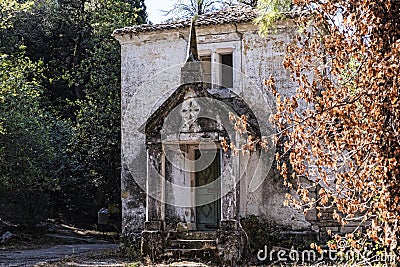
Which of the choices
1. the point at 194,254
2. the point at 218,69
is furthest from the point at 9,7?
the point at 194,254

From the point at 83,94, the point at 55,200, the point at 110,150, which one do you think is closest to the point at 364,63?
the point at 110,150

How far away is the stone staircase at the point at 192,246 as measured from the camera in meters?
12.6

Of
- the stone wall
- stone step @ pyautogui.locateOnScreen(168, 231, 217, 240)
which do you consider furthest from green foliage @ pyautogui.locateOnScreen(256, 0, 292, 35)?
stone step @ pyautogui.locateOnScreen(168, 231, 217, 240)

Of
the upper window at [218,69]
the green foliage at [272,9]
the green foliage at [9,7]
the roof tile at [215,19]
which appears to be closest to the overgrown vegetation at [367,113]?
the green foliage at [272,9]

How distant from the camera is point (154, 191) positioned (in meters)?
13.2

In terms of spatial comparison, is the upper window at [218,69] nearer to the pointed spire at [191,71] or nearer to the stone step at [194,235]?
the pointed spire at [191,71]

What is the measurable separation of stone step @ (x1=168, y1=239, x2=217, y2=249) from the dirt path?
2.97m

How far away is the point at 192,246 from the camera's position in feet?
42.1

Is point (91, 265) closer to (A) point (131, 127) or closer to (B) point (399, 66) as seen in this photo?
(A) point (131, 127)

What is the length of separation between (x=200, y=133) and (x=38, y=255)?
5579mm

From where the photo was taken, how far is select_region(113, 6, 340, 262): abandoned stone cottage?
12984 mm

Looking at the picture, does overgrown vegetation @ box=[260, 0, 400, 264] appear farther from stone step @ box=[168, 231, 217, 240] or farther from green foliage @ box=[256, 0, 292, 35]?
stone step @ box=[168, 231, 217, 240]

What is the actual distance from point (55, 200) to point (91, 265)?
11041mm

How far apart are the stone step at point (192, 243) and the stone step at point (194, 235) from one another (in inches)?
6.0
